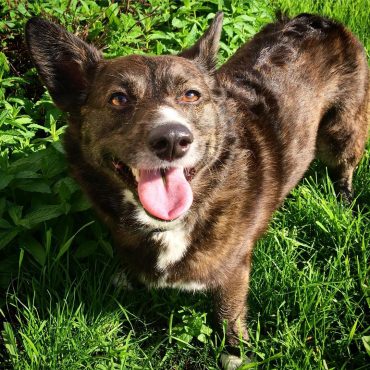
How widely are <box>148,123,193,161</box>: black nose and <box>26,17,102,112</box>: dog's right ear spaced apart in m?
0.65

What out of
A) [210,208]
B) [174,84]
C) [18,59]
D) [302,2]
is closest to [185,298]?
[210,208]

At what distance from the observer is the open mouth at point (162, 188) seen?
2.19m

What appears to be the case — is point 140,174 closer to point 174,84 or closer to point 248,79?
point 174,84

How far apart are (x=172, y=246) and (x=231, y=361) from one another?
2.29ft

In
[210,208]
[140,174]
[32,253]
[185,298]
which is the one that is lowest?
[185,298]

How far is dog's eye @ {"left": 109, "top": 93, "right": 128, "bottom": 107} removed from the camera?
2.32 meters

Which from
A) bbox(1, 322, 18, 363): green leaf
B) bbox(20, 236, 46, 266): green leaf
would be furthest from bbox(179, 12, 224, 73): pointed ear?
bbox(1, 322, 18, 363): green leaf

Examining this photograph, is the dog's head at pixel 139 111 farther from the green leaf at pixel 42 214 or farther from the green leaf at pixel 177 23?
the green leaf at pixel 177 23

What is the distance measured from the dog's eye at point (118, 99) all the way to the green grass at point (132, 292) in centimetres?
65

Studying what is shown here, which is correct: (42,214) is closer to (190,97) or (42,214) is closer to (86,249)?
(86,249)

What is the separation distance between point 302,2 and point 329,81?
221 centimetres

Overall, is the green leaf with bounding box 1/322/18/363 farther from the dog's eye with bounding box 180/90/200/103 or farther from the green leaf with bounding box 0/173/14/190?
the dog's eye with bounding box 180/90/200/103

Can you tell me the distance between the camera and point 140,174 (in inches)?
88.3

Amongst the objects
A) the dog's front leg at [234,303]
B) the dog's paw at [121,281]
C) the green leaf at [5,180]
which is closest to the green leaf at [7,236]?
the green leaf at [5,180]
